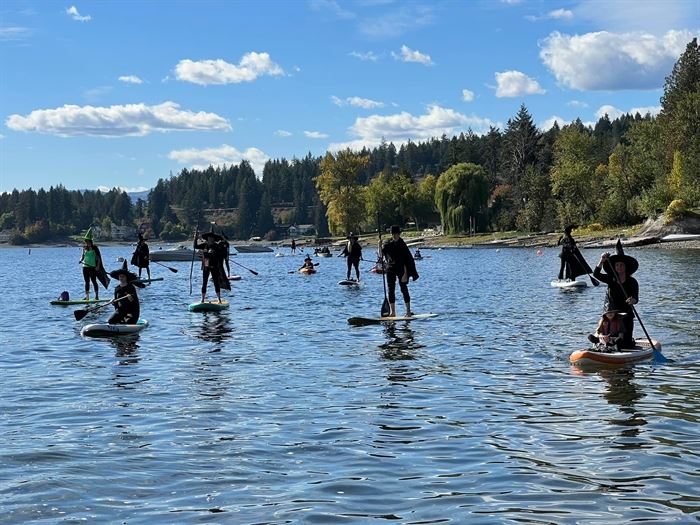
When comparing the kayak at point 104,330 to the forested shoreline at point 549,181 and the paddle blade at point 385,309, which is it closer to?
the paddle blade at point 385,309

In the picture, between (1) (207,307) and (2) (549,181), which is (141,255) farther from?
(2) (549,181)

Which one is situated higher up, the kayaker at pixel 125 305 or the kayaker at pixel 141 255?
the kayaker at pixel 141 255

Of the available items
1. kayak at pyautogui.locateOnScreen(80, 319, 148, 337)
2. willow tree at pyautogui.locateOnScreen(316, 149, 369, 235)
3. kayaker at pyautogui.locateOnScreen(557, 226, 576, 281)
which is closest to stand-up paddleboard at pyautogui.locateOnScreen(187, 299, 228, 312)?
kayak at pyautogui.locateOnScreen(80, 319, 148, 337)

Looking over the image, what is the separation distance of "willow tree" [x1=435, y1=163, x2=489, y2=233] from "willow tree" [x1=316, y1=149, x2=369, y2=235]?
13.2 meters

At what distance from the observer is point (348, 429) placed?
10406 mm

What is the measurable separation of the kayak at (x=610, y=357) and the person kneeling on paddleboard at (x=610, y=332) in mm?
270

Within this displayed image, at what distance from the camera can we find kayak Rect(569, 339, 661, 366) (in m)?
14.4

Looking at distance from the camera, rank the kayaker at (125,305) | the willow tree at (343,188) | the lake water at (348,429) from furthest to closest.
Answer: the willow tree at (343,188), the kayaker at (125,305), the lake water at (348,429)

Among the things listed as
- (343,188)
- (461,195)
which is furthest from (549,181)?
(343,188)

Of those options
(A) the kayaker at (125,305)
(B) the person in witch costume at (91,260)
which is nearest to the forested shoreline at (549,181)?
(B) the person in witch costume at (91,260)

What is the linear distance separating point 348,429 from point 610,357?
6.00m

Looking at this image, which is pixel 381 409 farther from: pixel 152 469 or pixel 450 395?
pixel 152 469

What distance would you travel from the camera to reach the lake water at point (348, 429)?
7637 millimetres

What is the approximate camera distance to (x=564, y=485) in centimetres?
802
